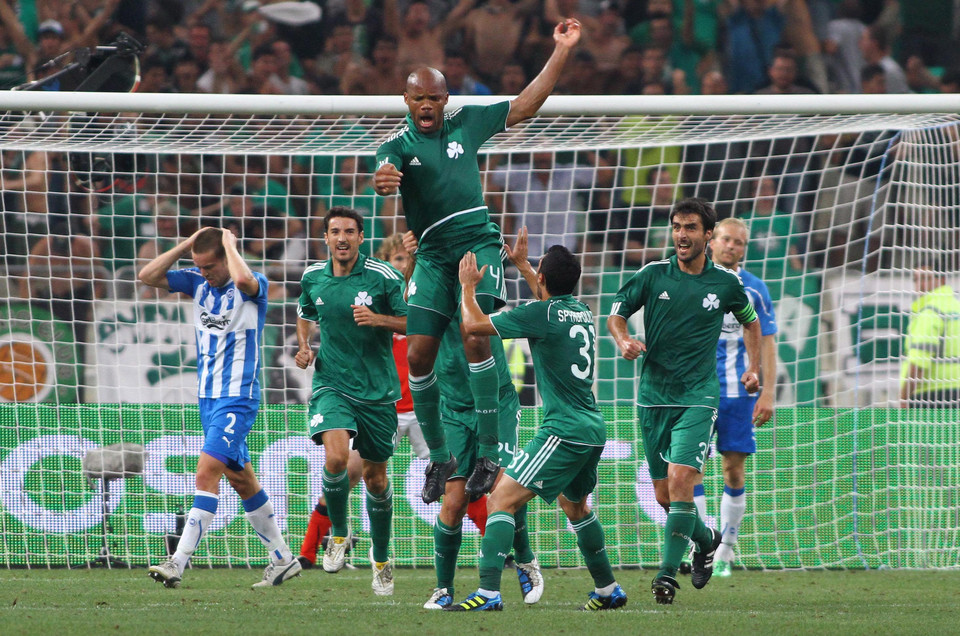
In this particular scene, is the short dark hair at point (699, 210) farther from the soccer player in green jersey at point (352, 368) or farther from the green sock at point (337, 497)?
the green sock at point (337, 497)

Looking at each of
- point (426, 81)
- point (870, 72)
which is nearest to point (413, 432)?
point (426, 81)

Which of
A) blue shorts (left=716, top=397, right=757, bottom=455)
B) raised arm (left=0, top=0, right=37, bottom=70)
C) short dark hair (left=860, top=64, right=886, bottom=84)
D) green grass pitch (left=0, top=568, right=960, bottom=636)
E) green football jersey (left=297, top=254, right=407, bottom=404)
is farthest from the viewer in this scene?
short dark hair (left=860, top=64, right=886, bottom=84)

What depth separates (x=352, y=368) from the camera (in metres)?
7.96

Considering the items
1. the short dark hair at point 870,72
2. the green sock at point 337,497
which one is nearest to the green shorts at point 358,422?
the green sock at point 337,497

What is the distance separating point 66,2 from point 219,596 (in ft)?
35.7

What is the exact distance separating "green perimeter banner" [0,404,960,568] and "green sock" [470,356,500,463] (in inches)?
128

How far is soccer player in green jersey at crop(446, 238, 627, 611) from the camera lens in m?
6.14

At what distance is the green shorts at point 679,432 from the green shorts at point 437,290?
119cm

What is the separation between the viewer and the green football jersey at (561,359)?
620cm

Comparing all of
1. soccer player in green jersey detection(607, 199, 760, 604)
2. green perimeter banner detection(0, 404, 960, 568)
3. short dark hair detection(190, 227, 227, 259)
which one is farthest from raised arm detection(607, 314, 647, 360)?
green perimeter banner detection(0, 404, 960, 568)

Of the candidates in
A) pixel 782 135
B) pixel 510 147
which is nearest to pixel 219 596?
pixel 510 147

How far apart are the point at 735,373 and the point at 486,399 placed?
8.76 ft

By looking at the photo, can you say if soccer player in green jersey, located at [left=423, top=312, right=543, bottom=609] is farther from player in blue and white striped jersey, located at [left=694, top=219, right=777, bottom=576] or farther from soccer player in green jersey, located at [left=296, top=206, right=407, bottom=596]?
player in blue and white striped jersey, located at [left=694, top=219, right=777, bottom=576]

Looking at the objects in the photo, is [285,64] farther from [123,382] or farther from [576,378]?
[576,378]
